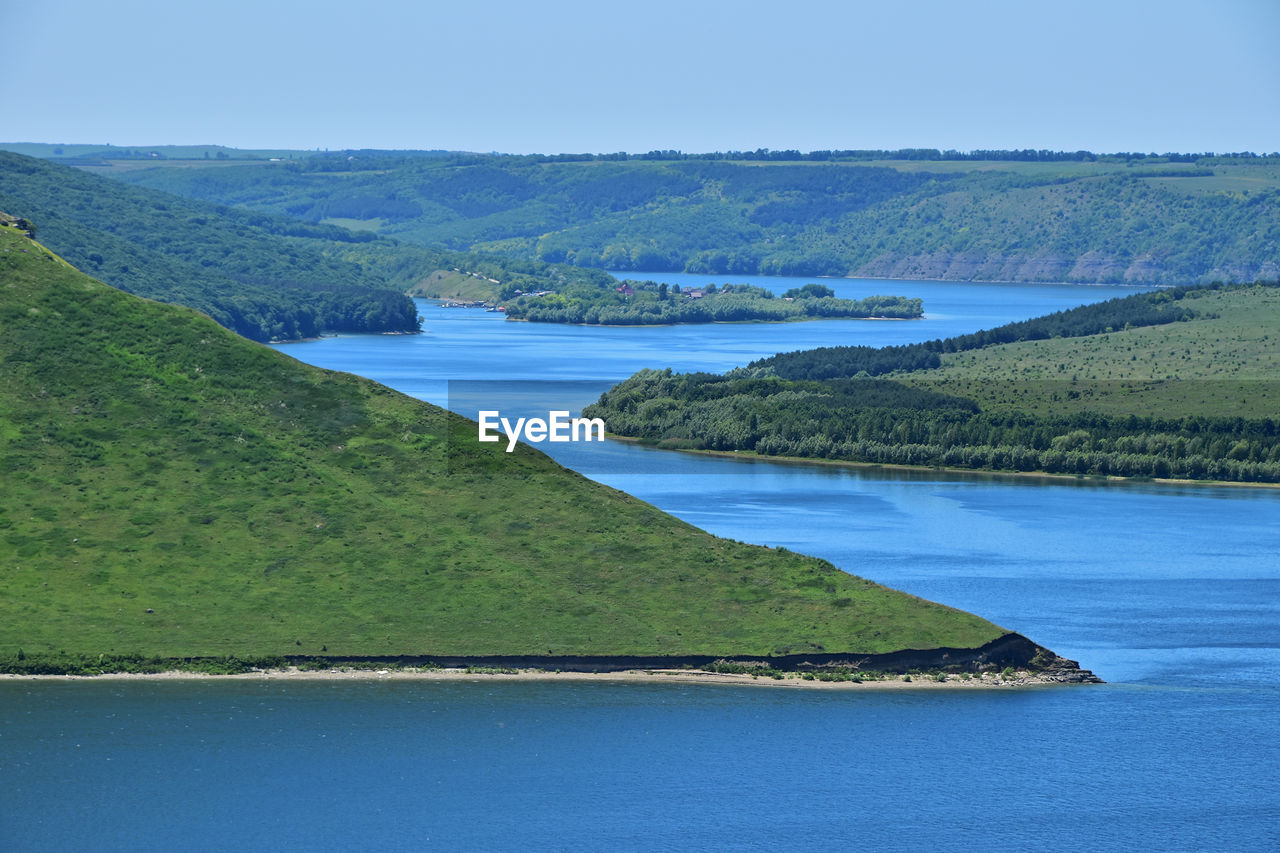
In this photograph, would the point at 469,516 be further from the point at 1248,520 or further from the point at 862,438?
the point at 862,438

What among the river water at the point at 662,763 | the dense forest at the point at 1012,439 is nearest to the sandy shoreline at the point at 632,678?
the river water at the point at 662,763

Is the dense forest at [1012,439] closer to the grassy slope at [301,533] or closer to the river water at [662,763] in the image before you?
the river water at [662,763]

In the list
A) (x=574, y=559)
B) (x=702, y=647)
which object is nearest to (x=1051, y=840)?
(x=702, y=647)

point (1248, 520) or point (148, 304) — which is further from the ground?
point (148, 304)

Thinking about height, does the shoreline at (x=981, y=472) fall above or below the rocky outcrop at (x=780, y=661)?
below

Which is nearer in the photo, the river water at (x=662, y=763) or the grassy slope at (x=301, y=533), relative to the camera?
the river water at (x=662, y=763)

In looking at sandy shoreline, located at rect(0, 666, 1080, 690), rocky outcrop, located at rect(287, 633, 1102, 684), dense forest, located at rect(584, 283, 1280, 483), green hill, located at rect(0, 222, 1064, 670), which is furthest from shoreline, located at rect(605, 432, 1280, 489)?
sandy shoreline, located at rect(0, 666, 1080, 690)
